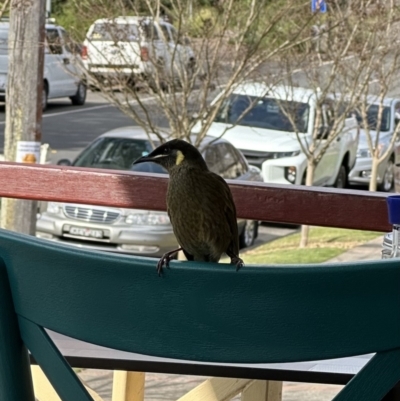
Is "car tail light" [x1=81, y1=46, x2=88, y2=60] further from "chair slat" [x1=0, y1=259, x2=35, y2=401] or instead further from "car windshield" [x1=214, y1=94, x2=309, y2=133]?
"chair slat" [x1=0, y1=259, x2=35, y2=401]

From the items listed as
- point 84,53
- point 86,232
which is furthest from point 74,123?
point 84,53

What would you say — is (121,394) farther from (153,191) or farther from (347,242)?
(347,242)

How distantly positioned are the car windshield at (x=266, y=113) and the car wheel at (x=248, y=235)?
4.87 ft

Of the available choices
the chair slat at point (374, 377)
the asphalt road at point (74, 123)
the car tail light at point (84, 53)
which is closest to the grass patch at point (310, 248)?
the car tail light at point (84, 53)

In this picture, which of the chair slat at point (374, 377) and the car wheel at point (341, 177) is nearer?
the chair slat at point (374, 377)

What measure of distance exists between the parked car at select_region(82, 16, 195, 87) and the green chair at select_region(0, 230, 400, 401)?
8088mm

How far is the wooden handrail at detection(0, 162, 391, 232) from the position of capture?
3402 mm

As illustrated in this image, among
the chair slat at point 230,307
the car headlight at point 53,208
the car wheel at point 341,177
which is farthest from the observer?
the car wheel at point 341,177

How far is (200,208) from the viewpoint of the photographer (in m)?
2.57

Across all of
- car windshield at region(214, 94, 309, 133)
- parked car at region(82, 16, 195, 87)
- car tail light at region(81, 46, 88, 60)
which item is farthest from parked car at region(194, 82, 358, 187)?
car tail light at region(81, 46, 88, 60)

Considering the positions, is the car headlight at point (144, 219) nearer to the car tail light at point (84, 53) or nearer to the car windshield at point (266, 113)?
the car tail light at point (84, 53)

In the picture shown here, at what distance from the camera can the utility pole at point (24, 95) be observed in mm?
8258

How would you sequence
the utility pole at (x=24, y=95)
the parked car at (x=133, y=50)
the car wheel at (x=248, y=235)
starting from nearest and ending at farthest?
the utility pole at (x=24, y=95) < the parked car at (x=133, y=50) < the car wheel at (x=248, y=235)

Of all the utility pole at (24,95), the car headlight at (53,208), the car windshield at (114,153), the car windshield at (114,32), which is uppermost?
the car windshield at (114,32)
